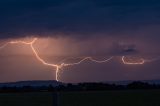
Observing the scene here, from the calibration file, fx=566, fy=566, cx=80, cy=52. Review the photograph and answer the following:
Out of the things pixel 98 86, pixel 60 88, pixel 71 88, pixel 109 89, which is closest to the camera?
pixel 60 88

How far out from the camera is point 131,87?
12100 centimetres

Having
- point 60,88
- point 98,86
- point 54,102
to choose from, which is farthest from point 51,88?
point 98,86

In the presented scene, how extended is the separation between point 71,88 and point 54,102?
307cm

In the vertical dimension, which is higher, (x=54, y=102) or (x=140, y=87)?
(x=140, y=87)

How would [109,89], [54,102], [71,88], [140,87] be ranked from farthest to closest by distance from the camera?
[140,87] < [109,89] < [71,88] < [54,102]

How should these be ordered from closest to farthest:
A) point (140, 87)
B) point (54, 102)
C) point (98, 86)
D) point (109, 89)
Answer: point (54, 102) → point (98, 86) → point (109, 89) → point (140, 87)

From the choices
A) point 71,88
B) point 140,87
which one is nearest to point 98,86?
point 140,87

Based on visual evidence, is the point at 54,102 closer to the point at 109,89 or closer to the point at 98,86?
the point at 98,86

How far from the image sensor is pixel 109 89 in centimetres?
10931

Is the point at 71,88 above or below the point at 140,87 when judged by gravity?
below

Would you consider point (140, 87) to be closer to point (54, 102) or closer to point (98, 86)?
point (98, 86)

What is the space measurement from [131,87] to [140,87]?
4.00 meters

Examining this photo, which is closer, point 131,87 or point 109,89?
point 109,89

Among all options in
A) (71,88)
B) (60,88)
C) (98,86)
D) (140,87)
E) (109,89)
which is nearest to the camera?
(60,88)
